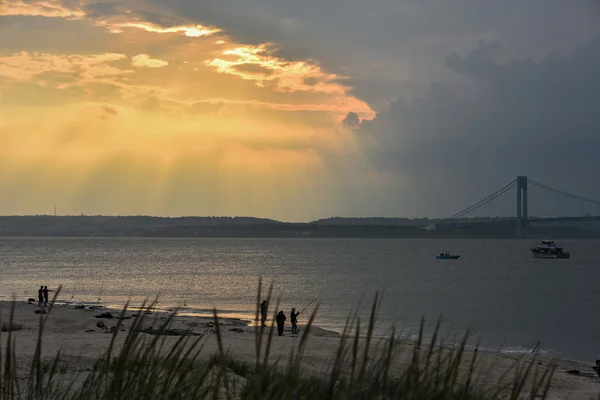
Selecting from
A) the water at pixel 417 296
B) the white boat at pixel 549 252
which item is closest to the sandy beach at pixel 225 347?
the water at pixel 417 296

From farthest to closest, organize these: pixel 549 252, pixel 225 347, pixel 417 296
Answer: pixel 549 252, pixel 417 296, pixel 225 347

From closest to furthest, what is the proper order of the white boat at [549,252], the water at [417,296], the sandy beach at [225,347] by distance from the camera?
the sandy beach at [225,347]
the water at [417,296]
the white boat at [549,252]

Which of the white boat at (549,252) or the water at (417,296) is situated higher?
the white boat at (549,252)

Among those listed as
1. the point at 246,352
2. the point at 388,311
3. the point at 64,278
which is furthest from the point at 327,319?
the point at 64,278

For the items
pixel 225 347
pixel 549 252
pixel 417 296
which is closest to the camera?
pixel 225 347

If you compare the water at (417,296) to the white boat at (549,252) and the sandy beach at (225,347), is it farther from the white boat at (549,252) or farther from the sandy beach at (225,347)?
the white boat at (549,252)

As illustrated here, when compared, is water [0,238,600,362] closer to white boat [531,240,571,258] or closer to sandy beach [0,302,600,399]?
sandy beach [0,302,600,399]

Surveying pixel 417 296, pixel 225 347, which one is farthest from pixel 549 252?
pixel 225 347

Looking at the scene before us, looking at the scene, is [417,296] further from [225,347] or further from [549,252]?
[549,252]

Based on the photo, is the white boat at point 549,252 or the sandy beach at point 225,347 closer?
the sandy beach at point 225,347

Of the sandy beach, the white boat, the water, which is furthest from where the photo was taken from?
the white boat

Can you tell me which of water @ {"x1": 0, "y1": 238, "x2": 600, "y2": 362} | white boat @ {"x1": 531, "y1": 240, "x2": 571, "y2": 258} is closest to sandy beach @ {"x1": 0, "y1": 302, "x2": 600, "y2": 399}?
water @ {"x1": 0, "y1": 238, "x2": 600, "y2": 362}

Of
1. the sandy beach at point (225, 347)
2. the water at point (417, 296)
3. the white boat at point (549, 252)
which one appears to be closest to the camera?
the sandy beach at point (225, 347)

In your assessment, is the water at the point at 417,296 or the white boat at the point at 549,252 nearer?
the water at the point at 417,296
